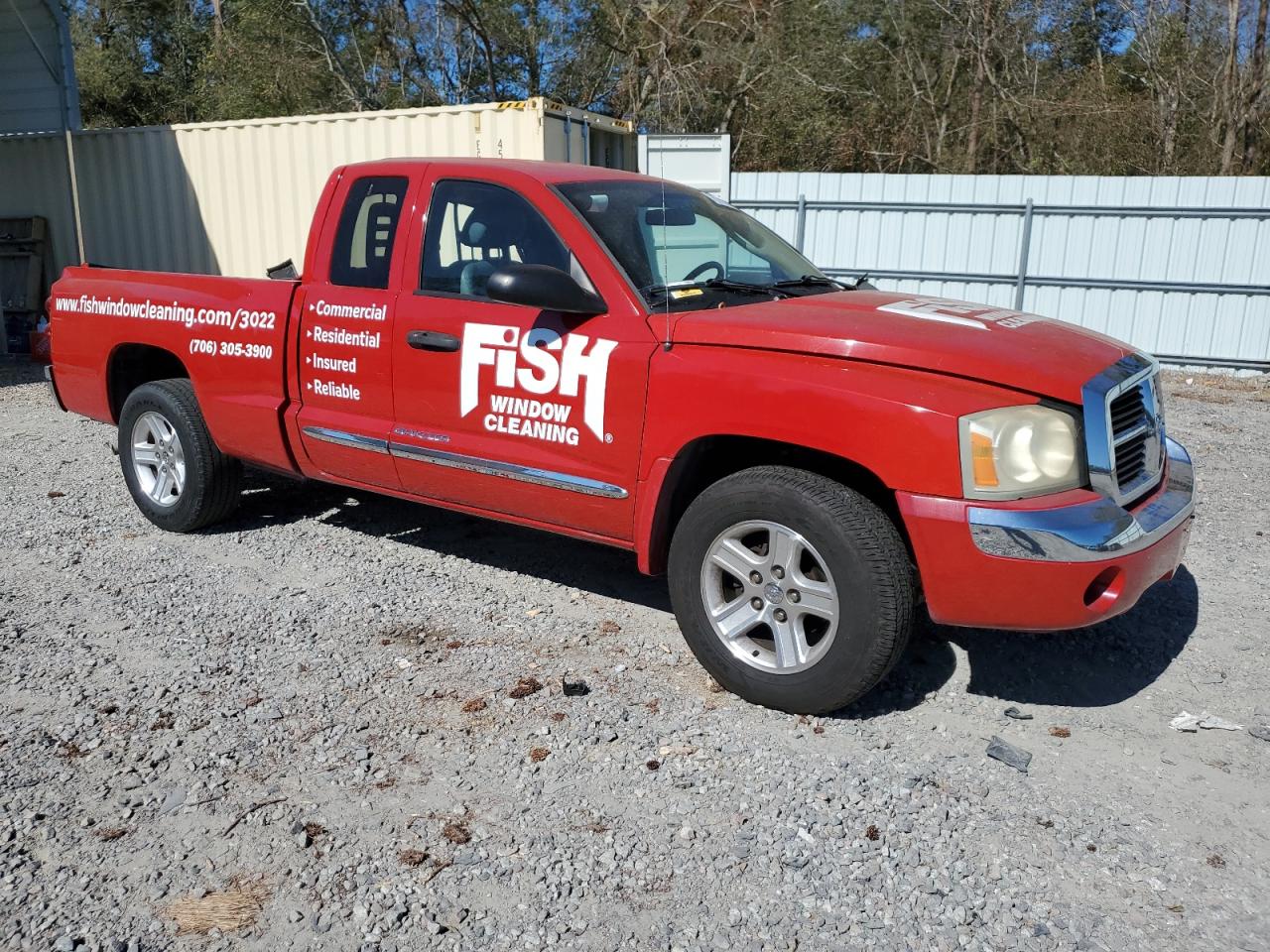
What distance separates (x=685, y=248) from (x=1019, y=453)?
1755mm

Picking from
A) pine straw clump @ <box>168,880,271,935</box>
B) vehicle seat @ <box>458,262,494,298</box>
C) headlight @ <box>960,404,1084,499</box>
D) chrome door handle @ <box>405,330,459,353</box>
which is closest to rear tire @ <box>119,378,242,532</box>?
chrome door handle @ <box>405,330,459,353</box>

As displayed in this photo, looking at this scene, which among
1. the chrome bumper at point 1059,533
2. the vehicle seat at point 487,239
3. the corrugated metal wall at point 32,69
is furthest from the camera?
the corrugated metal wall at point 32,69

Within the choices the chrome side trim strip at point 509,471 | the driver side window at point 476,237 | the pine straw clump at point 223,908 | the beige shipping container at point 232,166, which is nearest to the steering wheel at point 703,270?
the driver side window at point 476,237

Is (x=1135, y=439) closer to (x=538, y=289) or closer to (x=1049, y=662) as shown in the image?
(x=1049, y=662)

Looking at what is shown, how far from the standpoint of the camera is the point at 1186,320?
12477 mm

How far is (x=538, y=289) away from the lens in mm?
3984

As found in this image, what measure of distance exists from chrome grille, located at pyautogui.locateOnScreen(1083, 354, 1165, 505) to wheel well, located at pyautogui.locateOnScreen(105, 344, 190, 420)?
4665 mm

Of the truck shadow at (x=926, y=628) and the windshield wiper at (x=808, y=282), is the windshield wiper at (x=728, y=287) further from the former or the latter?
the truck shadow at (x=926, y=628)

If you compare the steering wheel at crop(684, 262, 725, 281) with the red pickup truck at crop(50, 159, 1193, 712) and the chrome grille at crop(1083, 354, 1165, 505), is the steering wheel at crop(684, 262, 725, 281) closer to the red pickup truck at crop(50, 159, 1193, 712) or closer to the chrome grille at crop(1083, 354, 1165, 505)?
the red pickup truck at crop(50, 159, 1193, 712)

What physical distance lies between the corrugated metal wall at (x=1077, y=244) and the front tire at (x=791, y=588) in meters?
10.2

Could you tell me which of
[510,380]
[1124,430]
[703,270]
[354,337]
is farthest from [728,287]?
[354,337]

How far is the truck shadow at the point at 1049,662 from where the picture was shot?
4109mm

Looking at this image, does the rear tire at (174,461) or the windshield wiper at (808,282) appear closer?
the windshield wiper at (808,282)

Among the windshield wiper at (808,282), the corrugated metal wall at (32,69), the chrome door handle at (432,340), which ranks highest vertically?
the corrugated metal wall at (32,69)
